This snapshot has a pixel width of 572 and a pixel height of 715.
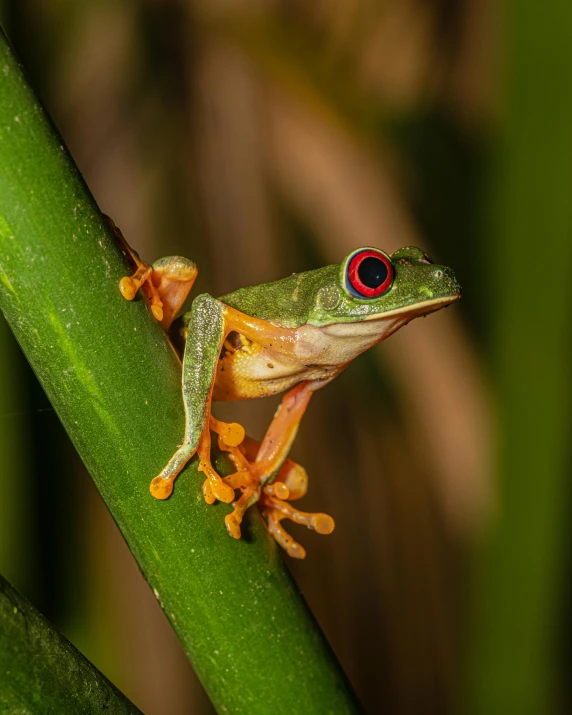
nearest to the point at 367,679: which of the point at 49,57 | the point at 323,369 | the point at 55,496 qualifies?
the point at 55,496

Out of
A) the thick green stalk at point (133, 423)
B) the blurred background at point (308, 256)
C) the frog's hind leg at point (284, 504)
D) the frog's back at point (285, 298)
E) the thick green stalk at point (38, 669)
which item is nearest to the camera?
the thick green stalk at point (38, 669)

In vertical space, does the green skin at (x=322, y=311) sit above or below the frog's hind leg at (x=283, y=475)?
above

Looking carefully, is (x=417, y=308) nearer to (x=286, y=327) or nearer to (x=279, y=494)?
(x=286, y=327)

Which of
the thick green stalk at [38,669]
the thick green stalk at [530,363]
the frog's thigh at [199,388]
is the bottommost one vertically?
the thick green stalk at [530,363]

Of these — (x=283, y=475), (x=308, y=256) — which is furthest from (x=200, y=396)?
(x=308, y=256)

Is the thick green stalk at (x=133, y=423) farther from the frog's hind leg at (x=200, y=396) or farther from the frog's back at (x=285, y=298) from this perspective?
the frog's back at (x=285, y=298)

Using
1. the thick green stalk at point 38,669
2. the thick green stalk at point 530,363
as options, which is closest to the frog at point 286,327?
the thick green stalk at point 530,363

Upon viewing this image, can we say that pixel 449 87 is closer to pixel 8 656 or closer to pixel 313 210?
pixel 313 210

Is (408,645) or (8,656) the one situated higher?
(8,656)
